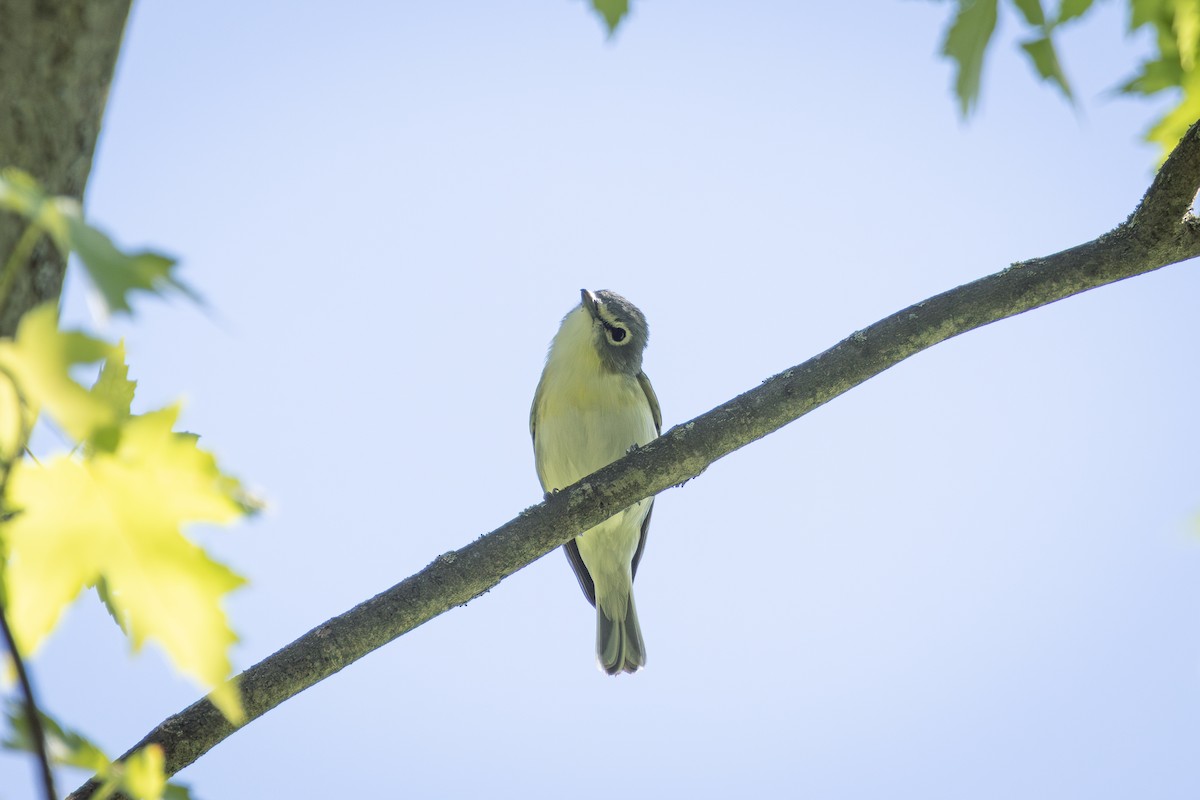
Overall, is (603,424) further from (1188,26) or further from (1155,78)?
(1188,26)

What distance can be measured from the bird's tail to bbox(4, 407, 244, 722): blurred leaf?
609 centimetres

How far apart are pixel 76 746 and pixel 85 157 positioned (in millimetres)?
1114

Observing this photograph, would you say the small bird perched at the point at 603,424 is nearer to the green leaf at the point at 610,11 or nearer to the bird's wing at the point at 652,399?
the bird's wing at the point at 652,399

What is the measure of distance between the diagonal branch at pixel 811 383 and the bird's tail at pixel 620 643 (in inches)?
157

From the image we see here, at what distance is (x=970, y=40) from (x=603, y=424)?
4659 mm

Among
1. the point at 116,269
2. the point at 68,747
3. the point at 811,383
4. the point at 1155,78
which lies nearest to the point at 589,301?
the point at 811,383

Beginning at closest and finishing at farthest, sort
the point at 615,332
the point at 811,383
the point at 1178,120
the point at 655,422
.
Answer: the point at 1178,120, the point at 811,383, the point at 615,332, the point at 655,422

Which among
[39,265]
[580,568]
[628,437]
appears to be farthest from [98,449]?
[580,568]

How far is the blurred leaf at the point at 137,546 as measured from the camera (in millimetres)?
1455

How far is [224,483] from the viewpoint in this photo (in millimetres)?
1841

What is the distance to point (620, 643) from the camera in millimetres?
7445

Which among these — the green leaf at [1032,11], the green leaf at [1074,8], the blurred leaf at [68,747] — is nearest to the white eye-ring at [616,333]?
the green leaf at [1074,8]

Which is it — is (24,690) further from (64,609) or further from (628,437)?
(628,437)

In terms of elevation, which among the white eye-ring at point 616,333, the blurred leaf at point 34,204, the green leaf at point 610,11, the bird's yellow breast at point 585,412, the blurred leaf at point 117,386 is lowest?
the blurred leaf at point 34,204
